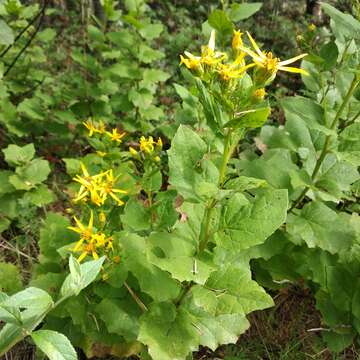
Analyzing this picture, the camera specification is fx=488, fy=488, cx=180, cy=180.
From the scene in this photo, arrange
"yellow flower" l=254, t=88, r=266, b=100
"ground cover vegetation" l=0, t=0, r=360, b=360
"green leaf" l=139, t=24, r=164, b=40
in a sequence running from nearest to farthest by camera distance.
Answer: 1. "yellow flower" l=254, t=88, r=266, b=100
2. "ground cover vegetation" l=0, t=0, r=360, b=360
3. "green leaf" l=139, t=24, r=164, b=40

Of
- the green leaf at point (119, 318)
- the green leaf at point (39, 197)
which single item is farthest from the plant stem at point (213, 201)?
the green leaf at point (39, 197)

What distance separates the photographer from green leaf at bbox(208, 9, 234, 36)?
7.41 feet

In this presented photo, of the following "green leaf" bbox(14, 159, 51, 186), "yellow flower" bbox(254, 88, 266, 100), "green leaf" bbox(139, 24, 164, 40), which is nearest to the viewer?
"yellow flower" bbox(254, 88, 266, 100)

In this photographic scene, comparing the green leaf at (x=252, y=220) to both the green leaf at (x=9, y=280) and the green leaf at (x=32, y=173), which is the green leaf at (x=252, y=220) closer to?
the green leaf at (x=9, y=280)

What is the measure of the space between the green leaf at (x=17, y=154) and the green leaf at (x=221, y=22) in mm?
1251

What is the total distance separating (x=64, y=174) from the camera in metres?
3.28

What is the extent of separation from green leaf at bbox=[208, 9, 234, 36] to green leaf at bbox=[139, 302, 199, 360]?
1315mm

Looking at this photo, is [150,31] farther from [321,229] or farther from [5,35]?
[321,229]

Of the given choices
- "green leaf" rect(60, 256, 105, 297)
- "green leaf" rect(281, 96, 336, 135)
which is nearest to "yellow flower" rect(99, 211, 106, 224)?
"green leaf" rect(60, 256, 105, 297)

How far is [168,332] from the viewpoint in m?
1.74

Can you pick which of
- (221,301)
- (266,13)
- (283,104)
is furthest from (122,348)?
(266,13)

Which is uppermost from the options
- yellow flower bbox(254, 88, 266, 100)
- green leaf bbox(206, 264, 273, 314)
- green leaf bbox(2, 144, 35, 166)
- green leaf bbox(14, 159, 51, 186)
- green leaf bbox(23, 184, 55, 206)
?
yellow flower bbox(254, 88, 266, 100)

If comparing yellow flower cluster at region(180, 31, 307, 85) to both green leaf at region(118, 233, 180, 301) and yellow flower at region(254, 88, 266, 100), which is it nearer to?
yellow flower at region(254, 88, 266, 100)

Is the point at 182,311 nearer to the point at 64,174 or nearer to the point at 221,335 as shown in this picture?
the point at 221,335
